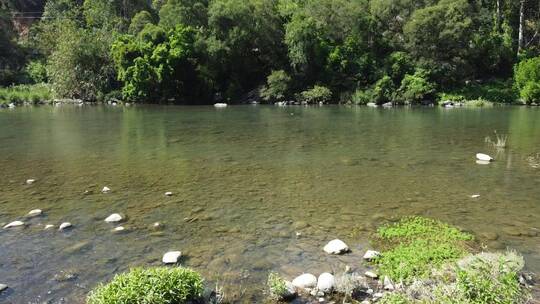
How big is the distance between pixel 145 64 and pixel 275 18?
1957 cm

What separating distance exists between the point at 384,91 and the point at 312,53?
38.4 feet

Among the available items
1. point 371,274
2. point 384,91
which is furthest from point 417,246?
point 384,91

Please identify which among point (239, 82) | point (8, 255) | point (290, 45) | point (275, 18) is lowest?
point (8, 255)

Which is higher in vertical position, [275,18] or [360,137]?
[275,18]

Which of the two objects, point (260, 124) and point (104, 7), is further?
point (104, 7)

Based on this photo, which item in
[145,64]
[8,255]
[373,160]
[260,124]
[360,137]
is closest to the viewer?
[8,255]

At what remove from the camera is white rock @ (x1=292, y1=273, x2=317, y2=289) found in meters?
7.00

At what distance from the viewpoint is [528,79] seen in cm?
5075

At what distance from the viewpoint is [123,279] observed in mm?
6230

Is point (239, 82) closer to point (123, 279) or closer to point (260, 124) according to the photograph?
point (260, 124)

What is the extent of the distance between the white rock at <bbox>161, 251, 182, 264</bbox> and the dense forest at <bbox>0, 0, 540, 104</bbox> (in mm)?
49569

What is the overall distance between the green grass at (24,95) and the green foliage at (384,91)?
156 ft

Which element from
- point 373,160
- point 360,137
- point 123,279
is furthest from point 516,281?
point 360,137

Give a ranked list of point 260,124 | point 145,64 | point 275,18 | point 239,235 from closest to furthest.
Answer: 1. point 239,235
2. point 260,124
3. point 145,64
4. point 275,18
